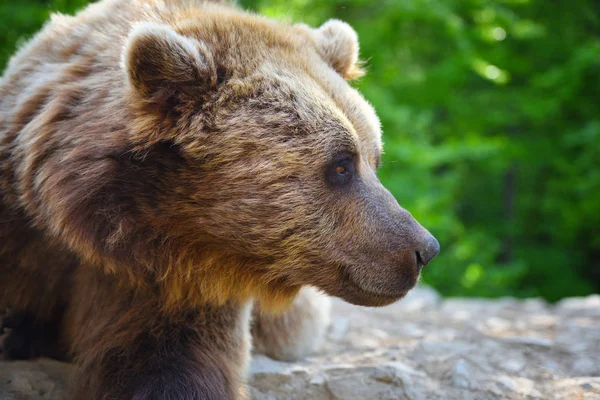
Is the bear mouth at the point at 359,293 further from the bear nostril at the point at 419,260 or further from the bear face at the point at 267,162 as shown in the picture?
the bear nostril at the point at 419,260

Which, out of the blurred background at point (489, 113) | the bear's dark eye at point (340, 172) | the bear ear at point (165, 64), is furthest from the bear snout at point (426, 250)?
the blurred background at point (489, 113)

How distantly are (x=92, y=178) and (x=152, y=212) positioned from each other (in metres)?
0.29

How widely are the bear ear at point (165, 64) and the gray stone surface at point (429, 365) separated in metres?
1.64

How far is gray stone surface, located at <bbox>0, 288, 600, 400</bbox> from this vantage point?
340 cm

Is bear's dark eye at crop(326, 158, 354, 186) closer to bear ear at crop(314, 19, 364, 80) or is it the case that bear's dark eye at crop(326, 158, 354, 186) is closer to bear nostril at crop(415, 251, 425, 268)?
bear nostril at crop(415, 251, 425, 268)

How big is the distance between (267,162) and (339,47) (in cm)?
114

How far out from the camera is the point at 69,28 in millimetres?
3457

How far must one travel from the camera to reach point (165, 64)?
2688 mm

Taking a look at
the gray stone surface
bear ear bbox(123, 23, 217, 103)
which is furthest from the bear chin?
bear ear bbox(123, 23, 217, 103)

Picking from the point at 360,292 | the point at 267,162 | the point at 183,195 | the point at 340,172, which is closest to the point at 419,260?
the point at 360,292

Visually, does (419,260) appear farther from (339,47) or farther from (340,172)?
(339,47)

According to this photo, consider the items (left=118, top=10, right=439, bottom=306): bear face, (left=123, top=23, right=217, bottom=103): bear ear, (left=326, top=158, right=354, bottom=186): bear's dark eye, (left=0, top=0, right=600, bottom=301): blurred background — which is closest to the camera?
(left=123, top=23, right=217, bottom=103): bear ear

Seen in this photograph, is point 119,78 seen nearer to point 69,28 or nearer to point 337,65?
point 69,28

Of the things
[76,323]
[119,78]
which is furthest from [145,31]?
[76,323]
